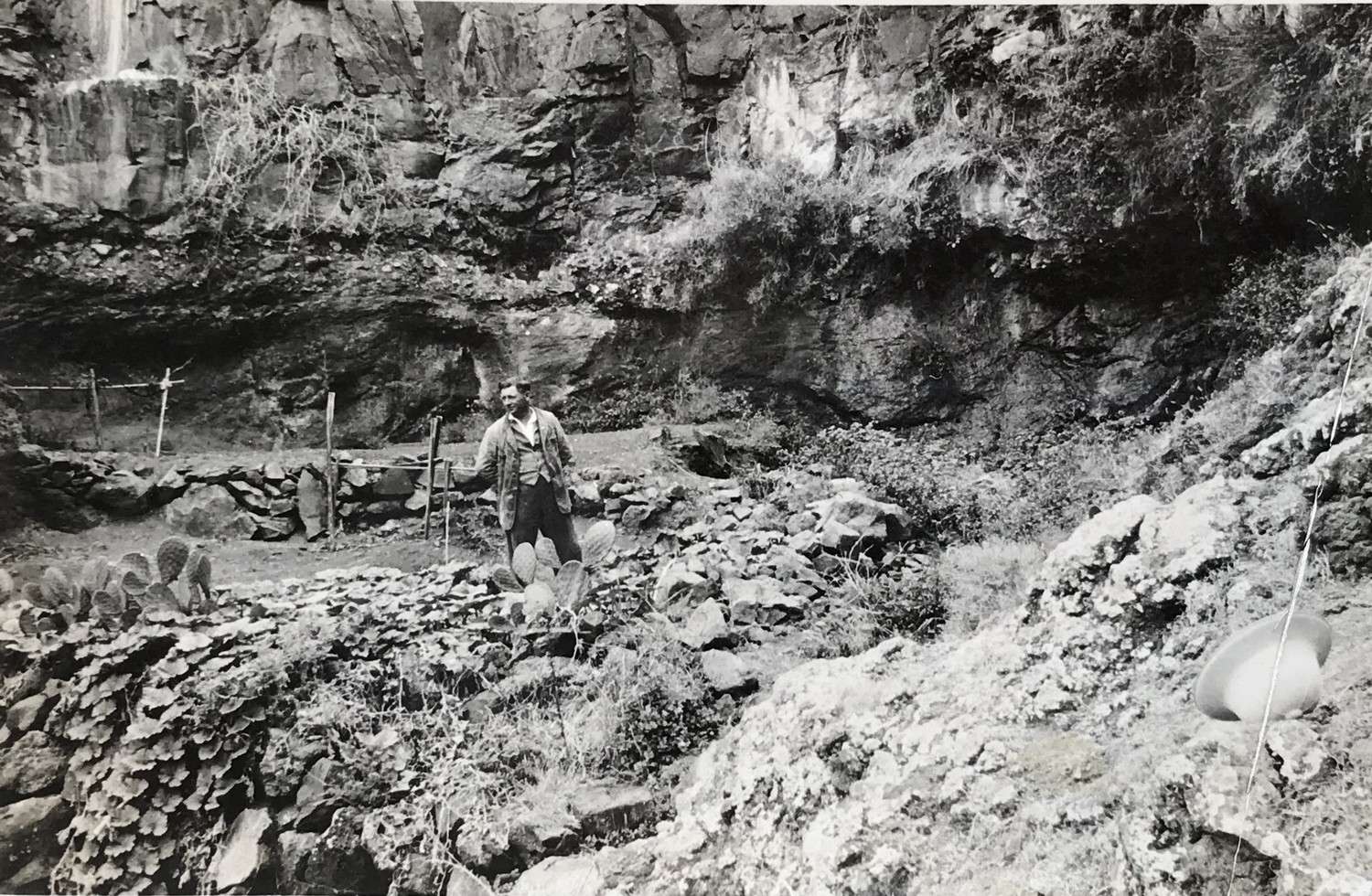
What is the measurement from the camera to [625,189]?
257 cm

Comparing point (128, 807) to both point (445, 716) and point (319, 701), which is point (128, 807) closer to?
point (319, 701)

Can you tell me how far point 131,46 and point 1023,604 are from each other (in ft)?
10.5

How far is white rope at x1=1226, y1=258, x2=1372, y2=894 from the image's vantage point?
1.81 m

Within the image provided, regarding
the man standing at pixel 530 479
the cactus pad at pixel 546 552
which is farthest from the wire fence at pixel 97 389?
the cactus pad at pixel 546 552

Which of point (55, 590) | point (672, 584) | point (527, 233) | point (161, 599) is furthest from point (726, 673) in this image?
point (55, 590)

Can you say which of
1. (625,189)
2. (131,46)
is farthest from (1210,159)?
(131,46)

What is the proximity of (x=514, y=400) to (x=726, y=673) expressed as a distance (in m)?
1.07

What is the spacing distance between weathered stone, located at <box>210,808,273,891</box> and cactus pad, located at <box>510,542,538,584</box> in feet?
3.07

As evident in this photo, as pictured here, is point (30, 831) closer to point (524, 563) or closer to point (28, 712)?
point (28, 712)

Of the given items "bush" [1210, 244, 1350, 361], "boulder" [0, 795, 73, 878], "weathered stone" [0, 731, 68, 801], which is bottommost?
"boulder" [0, 795, 73, 878]

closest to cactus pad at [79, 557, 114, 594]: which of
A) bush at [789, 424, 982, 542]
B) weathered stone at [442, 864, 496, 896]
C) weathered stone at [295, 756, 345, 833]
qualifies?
weathered stone at [295, 756, 345, 833]

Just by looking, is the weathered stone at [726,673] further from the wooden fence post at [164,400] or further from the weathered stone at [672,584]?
the wooden fence post at [164,400]

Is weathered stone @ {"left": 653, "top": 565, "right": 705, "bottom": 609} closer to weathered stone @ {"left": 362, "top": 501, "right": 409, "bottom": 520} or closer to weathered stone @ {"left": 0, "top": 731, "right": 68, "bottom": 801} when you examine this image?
weathered stone @ {"left": 362, "top": 501, "right": 409, "bottom": 520}

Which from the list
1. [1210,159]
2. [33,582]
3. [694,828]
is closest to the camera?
[694,828]
